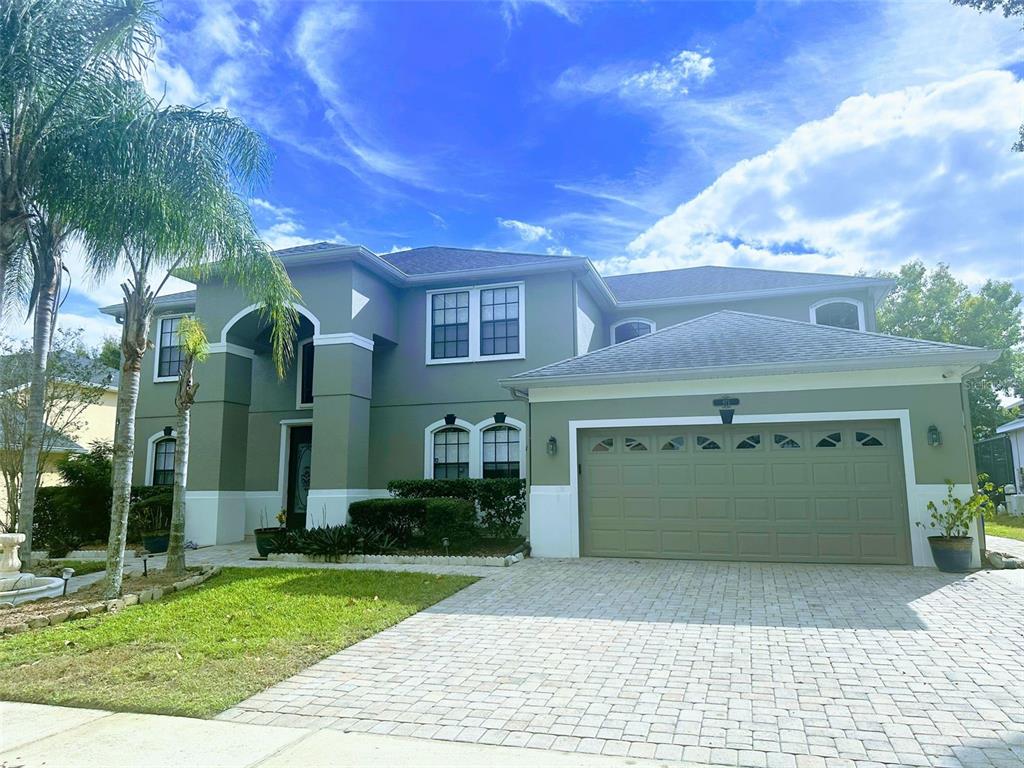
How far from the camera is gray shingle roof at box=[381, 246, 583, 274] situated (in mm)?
15430

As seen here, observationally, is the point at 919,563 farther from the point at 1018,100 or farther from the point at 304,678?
the point at 304,678

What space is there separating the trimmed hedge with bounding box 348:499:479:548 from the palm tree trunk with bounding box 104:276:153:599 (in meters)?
4.73

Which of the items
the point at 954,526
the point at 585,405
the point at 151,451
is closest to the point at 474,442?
the point at 585,405

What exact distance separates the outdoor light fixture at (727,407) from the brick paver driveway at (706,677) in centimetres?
312

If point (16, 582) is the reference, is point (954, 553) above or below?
above

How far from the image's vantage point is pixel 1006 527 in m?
16.3

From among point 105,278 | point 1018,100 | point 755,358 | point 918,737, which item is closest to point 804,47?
point 1018,100

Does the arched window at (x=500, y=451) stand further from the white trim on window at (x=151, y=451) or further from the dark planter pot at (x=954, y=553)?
the white trim on window at (x=151, y=451)

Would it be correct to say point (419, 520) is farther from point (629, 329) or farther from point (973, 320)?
point (973, 320)

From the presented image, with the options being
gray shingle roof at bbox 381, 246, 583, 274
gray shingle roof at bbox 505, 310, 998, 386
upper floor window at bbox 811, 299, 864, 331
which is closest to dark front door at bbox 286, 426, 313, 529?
gray shingle roof at bbox 381, 246, 583, 274

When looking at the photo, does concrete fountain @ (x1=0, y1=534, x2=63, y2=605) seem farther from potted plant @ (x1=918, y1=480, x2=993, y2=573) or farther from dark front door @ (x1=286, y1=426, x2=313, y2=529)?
potted plant @ (x1=918, y1=480, x2=993, y2=573)

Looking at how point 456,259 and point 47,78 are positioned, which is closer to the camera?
point 47,78

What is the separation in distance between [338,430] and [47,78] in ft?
25.8

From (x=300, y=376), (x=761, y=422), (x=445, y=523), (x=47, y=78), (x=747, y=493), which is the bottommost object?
(x=445, y=523)
